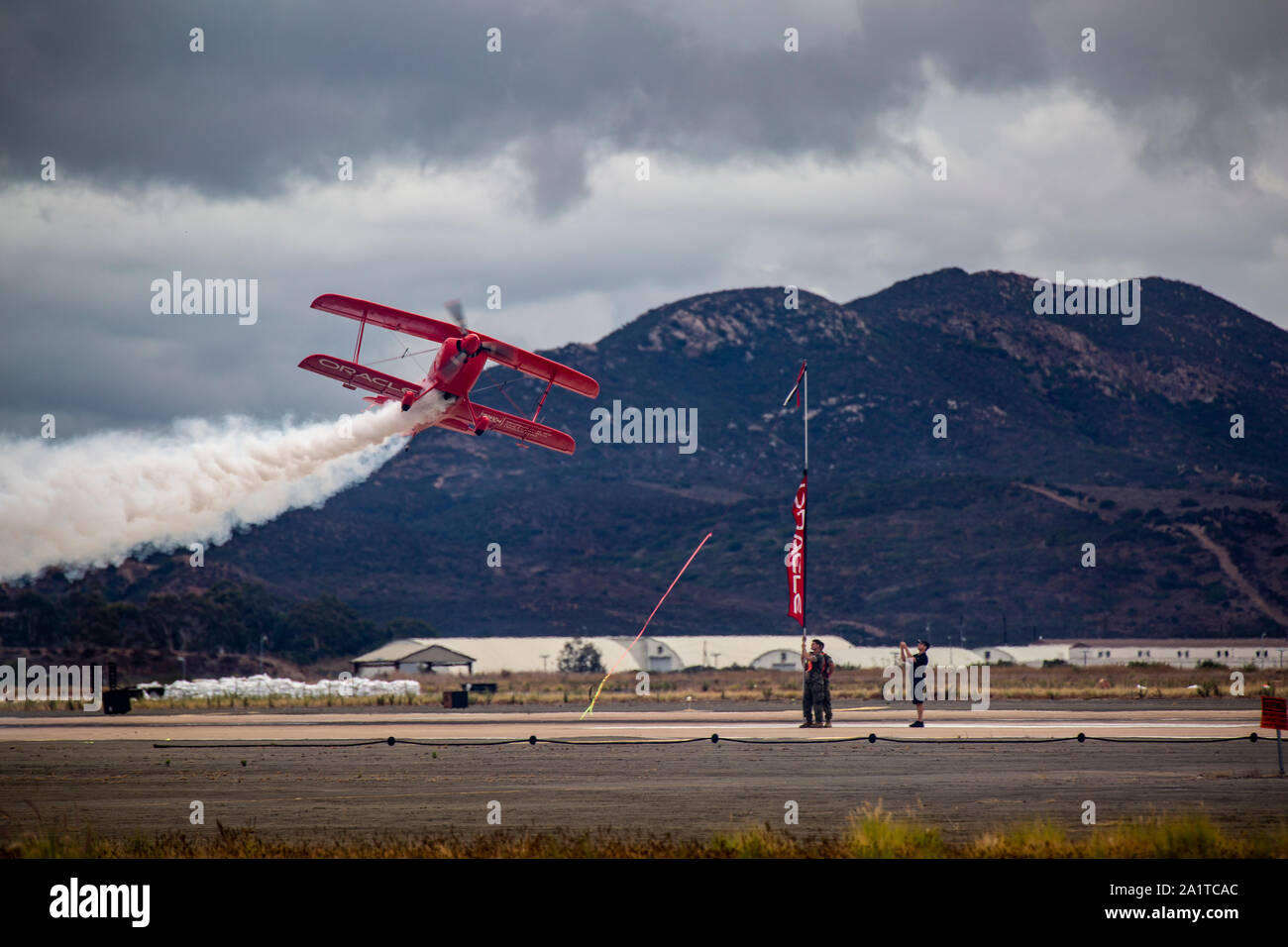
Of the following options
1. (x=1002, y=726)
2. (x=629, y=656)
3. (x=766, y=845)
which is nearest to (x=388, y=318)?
(x=1002, y=726)

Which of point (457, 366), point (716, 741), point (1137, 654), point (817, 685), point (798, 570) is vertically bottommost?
point (1137, 654)

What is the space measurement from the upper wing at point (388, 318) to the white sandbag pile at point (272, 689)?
2819 cm

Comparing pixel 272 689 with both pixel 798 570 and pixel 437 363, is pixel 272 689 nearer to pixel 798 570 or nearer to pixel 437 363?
pixel 437 363

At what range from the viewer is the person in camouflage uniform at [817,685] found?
3444 cm

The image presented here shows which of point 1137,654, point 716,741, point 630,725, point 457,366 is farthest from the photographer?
point 1137,654

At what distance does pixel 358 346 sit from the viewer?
4450cm

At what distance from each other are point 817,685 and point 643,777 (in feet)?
38.0

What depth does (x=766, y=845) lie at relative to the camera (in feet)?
49.8

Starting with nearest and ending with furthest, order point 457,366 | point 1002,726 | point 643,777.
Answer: point 643,777 → point 1002,726 → point 457,366

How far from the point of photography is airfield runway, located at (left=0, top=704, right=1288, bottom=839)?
1873cm

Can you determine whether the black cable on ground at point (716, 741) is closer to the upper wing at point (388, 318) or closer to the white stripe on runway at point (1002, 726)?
the white stripe on runway at point (1002, 726)

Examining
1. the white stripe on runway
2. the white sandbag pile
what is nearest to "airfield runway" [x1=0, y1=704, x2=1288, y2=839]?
the white stripe on runway

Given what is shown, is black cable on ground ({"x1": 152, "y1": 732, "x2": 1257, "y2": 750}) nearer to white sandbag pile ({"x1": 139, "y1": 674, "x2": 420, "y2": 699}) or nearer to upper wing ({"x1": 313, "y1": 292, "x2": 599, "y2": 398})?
upper wing ({"x1": 313, "y1": 292, "x2": 599, "y2": 398})

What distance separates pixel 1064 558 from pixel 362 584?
323 ft
